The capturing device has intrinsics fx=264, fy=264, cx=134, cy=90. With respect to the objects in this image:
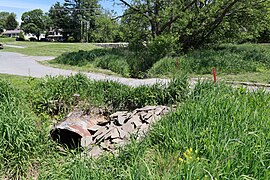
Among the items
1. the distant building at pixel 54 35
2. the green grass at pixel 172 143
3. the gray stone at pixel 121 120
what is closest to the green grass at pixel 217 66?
the green grass at pixel 172 143

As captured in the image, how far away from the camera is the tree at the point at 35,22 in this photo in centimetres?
5346

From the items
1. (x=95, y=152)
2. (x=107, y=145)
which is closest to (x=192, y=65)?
(x=107, y=145)

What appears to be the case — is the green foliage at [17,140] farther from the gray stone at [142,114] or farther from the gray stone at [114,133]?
the gray stone at [142,114]

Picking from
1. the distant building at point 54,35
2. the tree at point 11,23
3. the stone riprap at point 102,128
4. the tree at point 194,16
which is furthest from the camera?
the tree at point 11,23

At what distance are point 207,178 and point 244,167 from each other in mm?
401

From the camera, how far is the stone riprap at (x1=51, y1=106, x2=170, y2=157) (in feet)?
11.9

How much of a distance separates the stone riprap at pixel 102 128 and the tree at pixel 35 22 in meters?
53.4

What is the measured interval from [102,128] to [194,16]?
34.0 ft

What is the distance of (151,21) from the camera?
1344cm

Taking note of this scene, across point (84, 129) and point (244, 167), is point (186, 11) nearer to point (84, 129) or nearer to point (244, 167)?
point (84, 129)

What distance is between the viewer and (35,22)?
55562mm

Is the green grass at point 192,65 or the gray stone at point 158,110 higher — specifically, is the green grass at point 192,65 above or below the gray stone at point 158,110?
above

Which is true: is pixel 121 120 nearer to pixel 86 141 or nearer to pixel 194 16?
pixel 86 141

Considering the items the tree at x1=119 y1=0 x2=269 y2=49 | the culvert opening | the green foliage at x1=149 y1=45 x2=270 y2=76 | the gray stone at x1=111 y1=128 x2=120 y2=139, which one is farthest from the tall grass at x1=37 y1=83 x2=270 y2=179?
the tree at x1=119 y1=0 x2=269 y2=49
